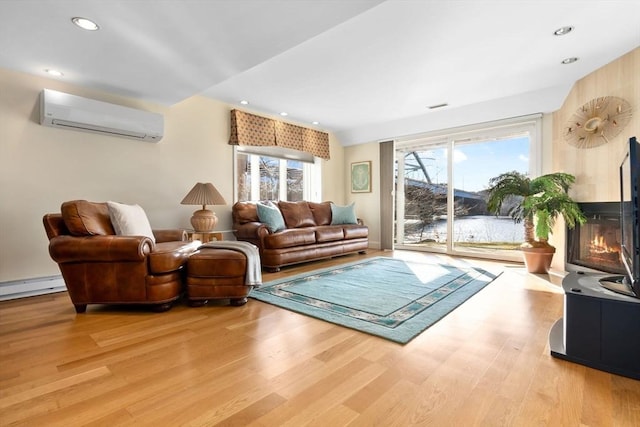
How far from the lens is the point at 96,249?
7.61 ft

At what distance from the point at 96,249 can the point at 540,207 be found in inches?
180

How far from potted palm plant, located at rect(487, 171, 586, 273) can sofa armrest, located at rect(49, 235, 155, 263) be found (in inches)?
162

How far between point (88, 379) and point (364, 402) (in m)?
1.33

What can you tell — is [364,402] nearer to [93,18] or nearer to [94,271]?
[94,271]

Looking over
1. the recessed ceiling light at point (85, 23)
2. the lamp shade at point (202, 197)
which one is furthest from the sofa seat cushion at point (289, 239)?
the recessed ceiling light at point (85, 23)

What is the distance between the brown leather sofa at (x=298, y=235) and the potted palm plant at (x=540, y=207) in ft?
7.05

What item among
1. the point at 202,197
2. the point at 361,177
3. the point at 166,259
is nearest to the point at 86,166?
the point at 202,197

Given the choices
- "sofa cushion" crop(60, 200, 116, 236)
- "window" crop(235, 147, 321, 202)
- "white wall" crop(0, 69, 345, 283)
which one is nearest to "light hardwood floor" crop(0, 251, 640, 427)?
"sofa cushion" crop(60, 200, 116, 236)

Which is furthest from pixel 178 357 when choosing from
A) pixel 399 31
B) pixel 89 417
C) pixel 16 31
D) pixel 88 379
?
pixel 399 31

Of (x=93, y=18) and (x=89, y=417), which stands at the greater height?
(x=93, y=18)

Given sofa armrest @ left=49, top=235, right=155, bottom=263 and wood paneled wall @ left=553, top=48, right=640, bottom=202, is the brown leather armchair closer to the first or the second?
sofa armrest @ left=49, top=235, right=155, bottom=263

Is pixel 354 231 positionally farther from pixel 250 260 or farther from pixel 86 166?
pixel 86 166

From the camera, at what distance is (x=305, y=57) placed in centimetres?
313

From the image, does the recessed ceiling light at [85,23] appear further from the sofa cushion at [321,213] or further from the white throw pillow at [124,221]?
the sofa cushion at [321,213]
